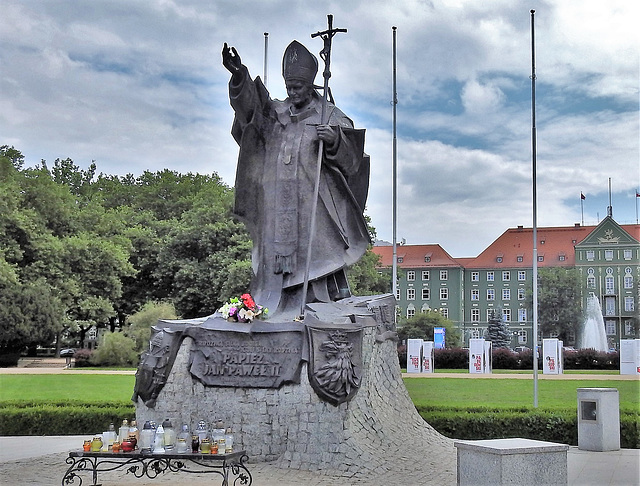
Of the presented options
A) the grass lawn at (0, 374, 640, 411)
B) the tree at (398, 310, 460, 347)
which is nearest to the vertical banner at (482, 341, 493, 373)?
the grass lawn at (0, 374, 640, 411)

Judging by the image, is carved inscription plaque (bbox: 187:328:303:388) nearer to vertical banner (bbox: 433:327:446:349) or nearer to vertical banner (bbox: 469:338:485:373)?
vertical banner (bbox: 469:338:485:373)

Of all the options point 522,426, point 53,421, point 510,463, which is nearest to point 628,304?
point 522,426

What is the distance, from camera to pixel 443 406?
1464 cm

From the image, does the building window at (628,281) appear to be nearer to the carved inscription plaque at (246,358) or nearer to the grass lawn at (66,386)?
the grass lawn at (66,386)

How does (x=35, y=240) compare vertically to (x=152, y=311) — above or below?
above

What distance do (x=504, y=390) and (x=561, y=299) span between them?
41.8 metres

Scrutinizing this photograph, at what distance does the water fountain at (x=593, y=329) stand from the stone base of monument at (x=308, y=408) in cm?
4774

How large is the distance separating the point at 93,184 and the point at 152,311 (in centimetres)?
1726

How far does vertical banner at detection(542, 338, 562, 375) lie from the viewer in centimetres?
3216

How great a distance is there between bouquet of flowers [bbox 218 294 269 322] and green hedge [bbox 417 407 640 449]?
484 cm

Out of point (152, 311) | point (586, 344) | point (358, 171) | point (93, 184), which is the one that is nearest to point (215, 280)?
point (152, 311)

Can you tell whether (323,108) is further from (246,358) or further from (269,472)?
(269,472)

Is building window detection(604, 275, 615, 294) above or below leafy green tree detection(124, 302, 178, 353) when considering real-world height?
above

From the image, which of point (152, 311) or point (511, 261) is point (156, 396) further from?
point (511, 261)
